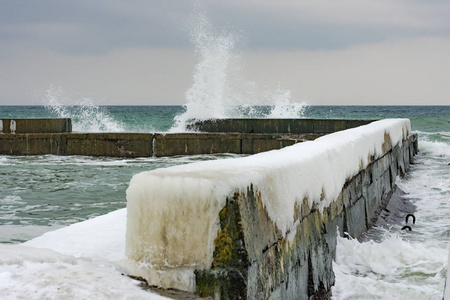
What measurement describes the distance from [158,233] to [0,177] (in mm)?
8669

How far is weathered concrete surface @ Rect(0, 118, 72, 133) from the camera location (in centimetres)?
1554

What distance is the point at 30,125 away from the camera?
1554cm

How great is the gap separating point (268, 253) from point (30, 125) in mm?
13921

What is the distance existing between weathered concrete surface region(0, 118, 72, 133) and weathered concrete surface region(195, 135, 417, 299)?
39.8 ft

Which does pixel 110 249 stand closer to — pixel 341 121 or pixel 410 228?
pixel 410 228

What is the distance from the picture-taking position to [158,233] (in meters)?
2.44

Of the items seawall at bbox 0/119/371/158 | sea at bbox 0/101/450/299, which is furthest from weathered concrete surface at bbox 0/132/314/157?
sea at bbox 0/101/450/299

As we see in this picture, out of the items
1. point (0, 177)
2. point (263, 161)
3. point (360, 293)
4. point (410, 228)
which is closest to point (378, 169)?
point (410, 228)

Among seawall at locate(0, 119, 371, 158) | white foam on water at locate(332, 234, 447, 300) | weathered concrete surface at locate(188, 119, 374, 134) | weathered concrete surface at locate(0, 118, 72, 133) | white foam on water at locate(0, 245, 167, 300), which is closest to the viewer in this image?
white foam on water at locate(0, 245, 167, 300)

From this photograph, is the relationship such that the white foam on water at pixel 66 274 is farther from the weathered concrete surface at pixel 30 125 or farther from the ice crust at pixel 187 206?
the weathered concrete surface at pixel 30 125

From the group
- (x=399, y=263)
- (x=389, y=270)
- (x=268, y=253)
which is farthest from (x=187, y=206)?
(x=399, y=263)

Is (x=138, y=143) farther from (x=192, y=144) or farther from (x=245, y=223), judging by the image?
(x=245, y=223)

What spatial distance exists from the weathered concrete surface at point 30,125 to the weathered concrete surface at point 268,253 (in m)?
12.1

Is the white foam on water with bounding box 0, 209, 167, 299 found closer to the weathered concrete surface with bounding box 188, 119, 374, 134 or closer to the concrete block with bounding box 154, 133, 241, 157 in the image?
the concrete block with bounding box 154, 133, 241, 157
